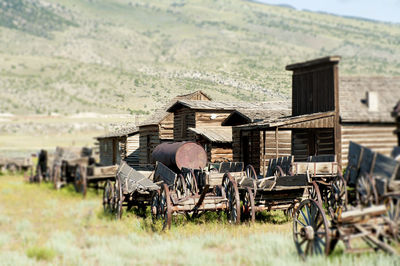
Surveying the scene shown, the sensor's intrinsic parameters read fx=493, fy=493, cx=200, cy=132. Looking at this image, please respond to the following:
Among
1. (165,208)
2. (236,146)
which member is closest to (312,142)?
(236,146)

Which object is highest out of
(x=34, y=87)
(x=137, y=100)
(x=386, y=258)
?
(x=34, y=87)

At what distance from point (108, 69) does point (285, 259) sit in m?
109

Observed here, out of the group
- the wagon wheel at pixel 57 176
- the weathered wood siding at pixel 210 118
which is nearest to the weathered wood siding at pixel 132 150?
the weathered wood siding at pixel 210 118

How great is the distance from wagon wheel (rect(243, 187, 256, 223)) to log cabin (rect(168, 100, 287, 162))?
1296 cm

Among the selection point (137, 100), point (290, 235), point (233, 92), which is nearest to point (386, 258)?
point (290, 235)

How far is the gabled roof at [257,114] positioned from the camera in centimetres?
2308

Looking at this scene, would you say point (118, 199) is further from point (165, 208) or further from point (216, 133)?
point (216, 133)

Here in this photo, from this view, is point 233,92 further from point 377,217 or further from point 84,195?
point 377,217

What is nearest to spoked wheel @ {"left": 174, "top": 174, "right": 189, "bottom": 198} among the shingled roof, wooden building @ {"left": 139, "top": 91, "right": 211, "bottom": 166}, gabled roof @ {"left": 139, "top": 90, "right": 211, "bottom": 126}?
the shingled roof

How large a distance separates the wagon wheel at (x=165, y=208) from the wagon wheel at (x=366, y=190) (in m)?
5.64

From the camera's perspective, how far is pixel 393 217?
20.1ft

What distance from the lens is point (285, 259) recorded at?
7301 mm

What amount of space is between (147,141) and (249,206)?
68.9 feet

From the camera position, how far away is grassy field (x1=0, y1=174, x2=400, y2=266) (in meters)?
7.95
